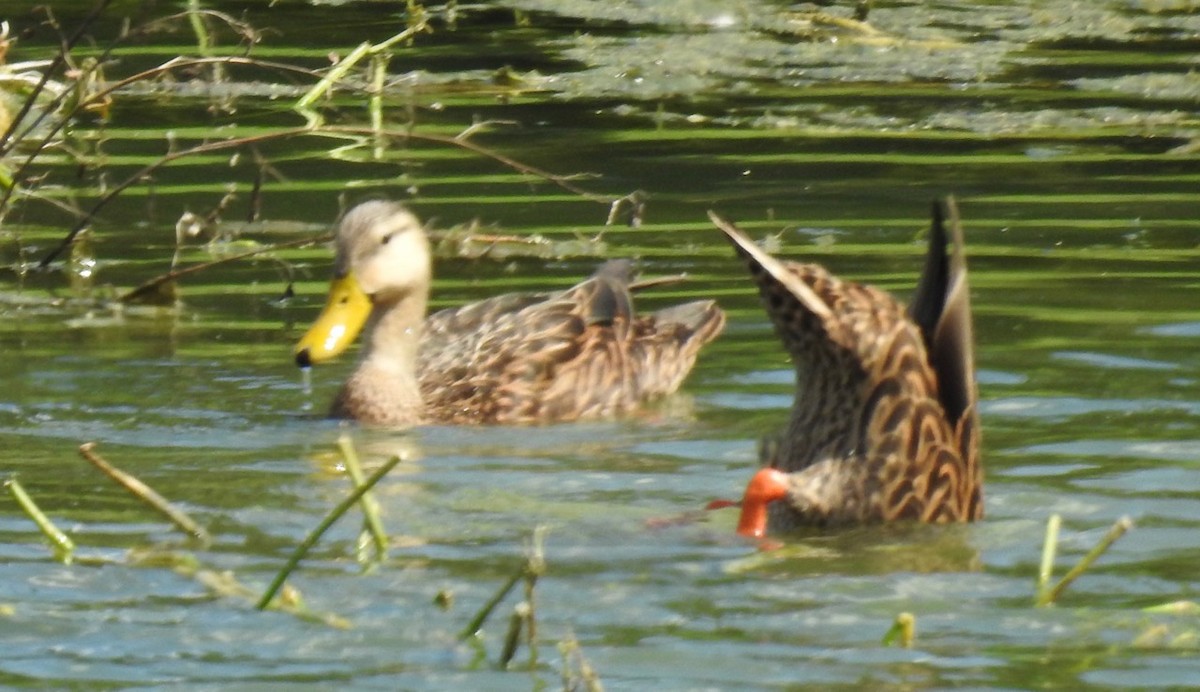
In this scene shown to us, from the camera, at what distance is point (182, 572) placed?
22.8 feet

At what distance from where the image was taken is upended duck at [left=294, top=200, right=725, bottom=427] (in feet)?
33.1

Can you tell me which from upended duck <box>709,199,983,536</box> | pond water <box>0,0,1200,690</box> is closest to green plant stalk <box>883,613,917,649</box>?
pond water <box>0,0,1200,690</box>

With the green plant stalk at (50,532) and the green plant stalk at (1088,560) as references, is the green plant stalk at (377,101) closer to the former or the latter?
the green plant stalk at (50,532)

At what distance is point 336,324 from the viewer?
33.0 ft


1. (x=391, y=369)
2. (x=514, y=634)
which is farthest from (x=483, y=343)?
(x=514, y=634)

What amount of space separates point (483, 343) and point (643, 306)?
1570 millimetres

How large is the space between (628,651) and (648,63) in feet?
32.6

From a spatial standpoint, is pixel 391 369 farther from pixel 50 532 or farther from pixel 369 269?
pixel 50 532

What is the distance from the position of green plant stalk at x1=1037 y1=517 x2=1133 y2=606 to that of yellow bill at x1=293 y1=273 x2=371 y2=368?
3685 millimetres

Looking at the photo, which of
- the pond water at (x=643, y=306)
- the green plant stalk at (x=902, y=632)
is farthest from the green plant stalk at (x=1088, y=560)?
the green plant stalk at (x=902, y=632)

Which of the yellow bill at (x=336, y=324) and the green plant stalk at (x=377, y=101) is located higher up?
the green plant stalk at (x=377, y=101)

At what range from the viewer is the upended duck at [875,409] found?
298 inches

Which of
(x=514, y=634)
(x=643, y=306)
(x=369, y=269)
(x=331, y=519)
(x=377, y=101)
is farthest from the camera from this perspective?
(x=377, y=101)

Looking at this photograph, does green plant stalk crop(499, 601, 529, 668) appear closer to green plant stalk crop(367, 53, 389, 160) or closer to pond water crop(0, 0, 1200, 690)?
pond water crop(0, 0, 1200, 690)
